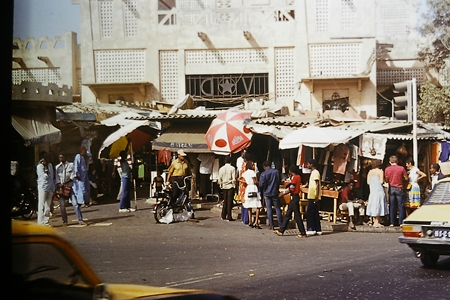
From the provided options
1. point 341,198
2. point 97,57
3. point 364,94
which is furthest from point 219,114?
point 364,94

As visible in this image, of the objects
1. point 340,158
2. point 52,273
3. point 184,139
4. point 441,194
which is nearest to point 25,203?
point 184,139

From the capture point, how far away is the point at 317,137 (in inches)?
439

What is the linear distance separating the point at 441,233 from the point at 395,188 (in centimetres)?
451

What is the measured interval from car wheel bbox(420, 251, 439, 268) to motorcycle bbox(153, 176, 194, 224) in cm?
513

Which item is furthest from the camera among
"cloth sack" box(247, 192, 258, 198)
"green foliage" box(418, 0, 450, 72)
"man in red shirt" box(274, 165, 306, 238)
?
"green foliage" box(418, 0, 450, 72)

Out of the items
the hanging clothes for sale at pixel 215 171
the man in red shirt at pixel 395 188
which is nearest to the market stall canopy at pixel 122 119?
the hanging clothes for sale at pixel 215 171

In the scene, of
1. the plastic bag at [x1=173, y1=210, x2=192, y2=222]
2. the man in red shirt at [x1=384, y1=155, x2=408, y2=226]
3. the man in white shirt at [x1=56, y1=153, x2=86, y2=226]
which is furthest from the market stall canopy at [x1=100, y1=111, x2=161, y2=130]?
the man in red shirt at [x1=384, y1=155, x2=408, y2=226]

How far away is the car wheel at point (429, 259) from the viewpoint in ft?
24.1

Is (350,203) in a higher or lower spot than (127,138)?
Answer: lower

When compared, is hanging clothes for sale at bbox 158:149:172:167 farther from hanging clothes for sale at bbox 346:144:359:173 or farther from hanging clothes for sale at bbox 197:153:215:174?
hanging clothes for sale at bbox 346:144:359:173

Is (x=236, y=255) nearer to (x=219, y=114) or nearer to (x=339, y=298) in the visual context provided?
(x=339, y=298)

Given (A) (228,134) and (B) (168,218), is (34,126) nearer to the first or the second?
(B) (168,218)

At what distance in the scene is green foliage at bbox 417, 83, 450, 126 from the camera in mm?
14867

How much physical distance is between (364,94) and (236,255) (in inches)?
355
